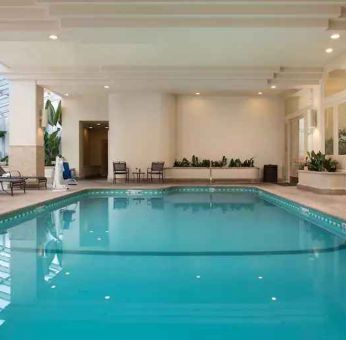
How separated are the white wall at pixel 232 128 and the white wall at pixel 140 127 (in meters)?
1.13

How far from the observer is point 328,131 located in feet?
38.2

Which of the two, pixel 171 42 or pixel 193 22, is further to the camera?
pixel 171 42

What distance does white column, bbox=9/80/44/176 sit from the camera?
12719 millimetres

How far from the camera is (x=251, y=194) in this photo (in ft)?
40.9

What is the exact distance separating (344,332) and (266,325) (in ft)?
1.55

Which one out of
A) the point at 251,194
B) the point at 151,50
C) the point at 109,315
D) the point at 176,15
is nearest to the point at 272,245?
the point at 109,315

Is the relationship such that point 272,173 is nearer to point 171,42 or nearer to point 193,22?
point 171,42

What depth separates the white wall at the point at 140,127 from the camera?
15.5 metres

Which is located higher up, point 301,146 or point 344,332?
point 301,146

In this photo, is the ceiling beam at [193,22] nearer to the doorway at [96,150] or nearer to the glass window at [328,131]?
the glass window at [328,131]

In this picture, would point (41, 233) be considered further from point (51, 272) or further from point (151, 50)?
point (151, 50)

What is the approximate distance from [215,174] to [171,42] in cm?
758

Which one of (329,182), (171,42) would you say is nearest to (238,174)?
(329,182)

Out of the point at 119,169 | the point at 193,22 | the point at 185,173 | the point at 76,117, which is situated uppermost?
the point at 193,22
